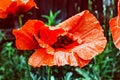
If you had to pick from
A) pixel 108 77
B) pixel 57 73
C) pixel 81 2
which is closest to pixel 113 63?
pixel 108 77

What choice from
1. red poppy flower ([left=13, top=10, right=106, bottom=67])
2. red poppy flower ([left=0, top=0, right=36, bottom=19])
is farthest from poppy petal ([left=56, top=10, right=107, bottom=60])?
red poppy flower ([left=0, top=0, right=36, bottom=19])

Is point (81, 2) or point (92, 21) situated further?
point (81, 2)

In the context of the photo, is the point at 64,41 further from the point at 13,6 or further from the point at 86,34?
the point at 13,6

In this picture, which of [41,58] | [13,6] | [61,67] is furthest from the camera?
[61,67]

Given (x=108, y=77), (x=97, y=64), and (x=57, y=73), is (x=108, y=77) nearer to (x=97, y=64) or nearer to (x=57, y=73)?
→ (x=97, y=64)

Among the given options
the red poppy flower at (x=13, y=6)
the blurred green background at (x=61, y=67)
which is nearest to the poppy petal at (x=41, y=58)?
the red poppy flower at (x=13, y=6)

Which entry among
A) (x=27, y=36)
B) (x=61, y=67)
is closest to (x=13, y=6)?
(x=27, y=36)
